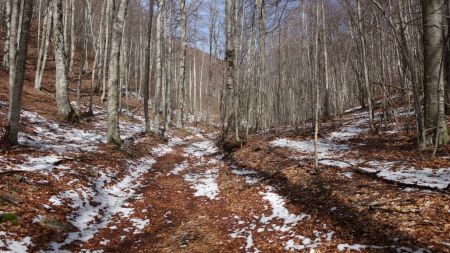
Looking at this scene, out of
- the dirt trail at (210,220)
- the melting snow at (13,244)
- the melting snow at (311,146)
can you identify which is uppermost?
the melting snow at (311,146)

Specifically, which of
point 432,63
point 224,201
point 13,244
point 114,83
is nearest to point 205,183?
point 224,201

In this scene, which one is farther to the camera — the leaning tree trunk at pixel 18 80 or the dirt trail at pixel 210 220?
the leaning tree trunk at pixel 18 80

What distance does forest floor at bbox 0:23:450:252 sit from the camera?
552 centimetres

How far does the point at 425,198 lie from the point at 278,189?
3515 mm

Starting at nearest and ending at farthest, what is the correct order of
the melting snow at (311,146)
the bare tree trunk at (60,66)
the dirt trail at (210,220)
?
the dirt trail at (210,220)
the melting snow at (311,146)
the bare tree trunk at (60,66)

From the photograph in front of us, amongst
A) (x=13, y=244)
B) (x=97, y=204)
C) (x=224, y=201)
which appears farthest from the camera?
(x=224, y=201)

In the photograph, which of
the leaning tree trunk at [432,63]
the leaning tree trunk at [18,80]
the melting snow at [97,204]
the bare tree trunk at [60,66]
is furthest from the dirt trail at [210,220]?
the bare tree trunk at [60,66]

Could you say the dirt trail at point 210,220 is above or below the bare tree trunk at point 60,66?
below

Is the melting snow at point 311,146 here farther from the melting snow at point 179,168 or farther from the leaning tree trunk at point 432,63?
the melting snow at point 179,168

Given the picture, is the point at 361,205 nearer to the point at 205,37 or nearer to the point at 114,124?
the point at 114,124

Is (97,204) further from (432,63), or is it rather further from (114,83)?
(432,63)

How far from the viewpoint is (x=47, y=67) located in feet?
106

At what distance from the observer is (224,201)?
8891 millimetres

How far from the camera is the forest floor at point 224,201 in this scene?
5520 millimetres
